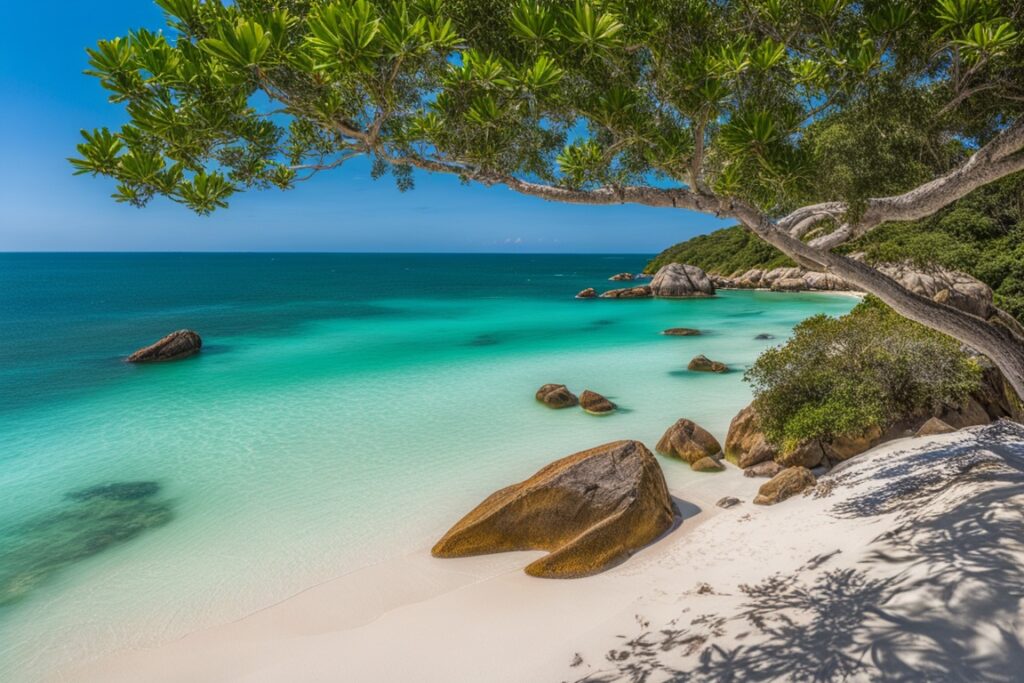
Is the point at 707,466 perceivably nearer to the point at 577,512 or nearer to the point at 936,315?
the point at 577,512

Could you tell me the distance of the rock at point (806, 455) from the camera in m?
9.51

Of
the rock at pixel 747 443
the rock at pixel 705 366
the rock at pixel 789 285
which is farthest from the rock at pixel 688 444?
the rock at pixel 789 285

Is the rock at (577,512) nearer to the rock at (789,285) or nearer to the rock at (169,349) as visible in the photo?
the rock at (169,349)

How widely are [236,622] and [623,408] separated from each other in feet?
38.5

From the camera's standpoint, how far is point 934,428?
925 centimetres

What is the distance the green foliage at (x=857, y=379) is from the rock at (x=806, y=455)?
0.43ft

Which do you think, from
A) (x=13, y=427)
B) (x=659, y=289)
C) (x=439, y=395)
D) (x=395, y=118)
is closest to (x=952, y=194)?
(x=395, y=118)

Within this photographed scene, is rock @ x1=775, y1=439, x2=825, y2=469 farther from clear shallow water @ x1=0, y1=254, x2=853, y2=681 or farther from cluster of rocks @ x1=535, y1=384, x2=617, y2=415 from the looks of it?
cluster of rocks @ x1=535, y1=384, x2=617, y2=415

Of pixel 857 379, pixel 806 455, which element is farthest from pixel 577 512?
pixel 857 379

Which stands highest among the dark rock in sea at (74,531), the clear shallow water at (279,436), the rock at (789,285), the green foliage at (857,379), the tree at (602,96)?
the tree at (602,96)

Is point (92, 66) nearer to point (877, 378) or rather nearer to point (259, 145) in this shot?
point (259, 145)

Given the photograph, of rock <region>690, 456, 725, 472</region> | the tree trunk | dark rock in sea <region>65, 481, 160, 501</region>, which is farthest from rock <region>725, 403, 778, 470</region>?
dark rock in sea <region>65, 481, 160, 501</region>

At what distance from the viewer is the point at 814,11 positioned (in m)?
3.97

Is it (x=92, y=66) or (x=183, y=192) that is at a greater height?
(x=92, y=66)
